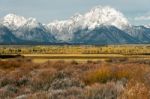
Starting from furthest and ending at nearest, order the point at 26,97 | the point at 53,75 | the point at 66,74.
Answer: the point at 66,74
the point at 53,75
the point at 26,97

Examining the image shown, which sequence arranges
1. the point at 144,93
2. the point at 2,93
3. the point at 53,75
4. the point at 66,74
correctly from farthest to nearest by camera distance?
the point at 66,74
the point at 53,75
the point at 2,93
the point at 144,93

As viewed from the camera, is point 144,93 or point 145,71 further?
point 145,71

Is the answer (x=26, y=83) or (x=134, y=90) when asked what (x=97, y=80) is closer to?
(x=26, y=83)

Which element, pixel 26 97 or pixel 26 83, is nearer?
pixel 26 97

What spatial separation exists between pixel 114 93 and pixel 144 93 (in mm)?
4099

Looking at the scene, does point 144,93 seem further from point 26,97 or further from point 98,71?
point 98,71

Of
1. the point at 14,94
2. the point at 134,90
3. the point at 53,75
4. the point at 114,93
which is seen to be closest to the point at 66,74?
the point at 53,75

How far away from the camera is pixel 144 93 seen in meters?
12.1

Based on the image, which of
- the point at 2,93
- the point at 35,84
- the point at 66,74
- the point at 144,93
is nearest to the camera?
the point at 144,93

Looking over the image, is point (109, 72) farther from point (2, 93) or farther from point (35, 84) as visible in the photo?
point (2, 93)

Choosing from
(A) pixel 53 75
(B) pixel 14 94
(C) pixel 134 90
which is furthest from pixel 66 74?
(C) pixel 134 90

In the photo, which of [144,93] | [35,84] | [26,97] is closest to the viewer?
[144,93]

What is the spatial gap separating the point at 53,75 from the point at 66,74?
→ 235 centimetres

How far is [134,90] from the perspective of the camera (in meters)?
12.2
